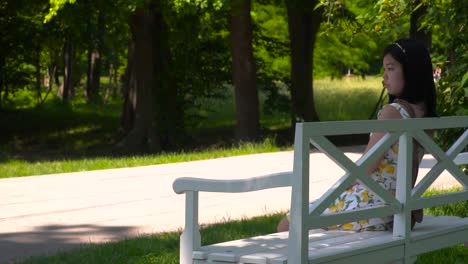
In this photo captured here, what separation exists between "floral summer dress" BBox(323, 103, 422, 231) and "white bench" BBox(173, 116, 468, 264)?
72 mm

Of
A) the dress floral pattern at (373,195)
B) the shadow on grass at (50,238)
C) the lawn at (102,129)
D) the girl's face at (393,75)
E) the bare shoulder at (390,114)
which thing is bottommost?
the lawn at (102,129)

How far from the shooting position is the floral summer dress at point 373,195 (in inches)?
232

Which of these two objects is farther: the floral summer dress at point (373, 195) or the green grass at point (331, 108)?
the green grass at point (331, 108)

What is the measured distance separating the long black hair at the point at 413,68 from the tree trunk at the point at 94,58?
23.5 m

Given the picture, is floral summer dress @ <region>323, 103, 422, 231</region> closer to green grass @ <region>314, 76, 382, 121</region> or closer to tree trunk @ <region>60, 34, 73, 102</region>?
green grass @ <region>314, 76, 382, 121</region>

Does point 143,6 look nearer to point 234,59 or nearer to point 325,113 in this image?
point 234,59

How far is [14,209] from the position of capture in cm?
1133

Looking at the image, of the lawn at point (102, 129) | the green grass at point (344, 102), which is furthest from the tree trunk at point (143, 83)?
the green grass at point (344, 102)

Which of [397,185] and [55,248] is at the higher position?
[397,185]

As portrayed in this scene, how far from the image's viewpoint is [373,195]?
5.88 m

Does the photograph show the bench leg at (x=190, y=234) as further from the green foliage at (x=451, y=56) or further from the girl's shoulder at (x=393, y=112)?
the green foliage at (x=451, y=56)

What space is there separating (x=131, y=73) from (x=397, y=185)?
84.1 feet

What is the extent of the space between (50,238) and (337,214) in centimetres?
453

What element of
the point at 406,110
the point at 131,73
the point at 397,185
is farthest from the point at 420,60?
the point at 131,73
